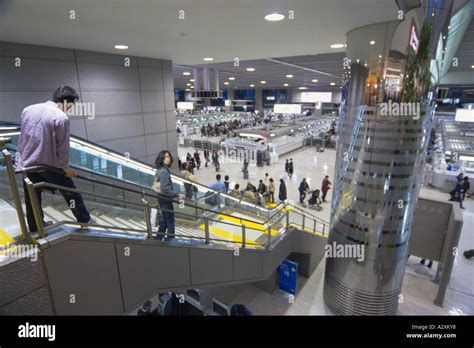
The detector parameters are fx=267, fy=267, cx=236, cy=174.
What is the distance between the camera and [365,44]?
409 cm

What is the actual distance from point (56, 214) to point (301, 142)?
23286 millimetres

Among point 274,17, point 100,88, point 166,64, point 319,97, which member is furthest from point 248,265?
point 319,97

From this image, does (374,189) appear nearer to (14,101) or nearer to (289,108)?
(14,101)

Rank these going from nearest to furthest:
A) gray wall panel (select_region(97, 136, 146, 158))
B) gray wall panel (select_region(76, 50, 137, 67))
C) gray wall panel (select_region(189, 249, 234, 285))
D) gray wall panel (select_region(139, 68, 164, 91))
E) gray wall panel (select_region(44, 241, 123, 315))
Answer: gray wall panel (select_region(44, 241, 123, 315))
gray wall panel (select_region(189, 249, 234, 285))
gray wall panel (select_region(76, 50, 137, 67))
gray wall panel (select_region(97, 136, 146, 158))
gray wall panel (select_region(139, 68, 164, 91))

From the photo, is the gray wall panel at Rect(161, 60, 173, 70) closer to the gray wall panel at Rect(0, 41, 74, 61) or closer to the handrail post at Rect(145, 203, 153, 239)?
the gray wall panel at Rect(0, 41, 74, 61)

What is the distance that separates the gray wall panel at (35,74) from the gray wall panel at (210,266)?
16.2 feet

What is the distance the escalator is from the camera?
6.98 feet

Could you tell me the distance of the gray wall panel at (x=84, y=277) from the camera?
219cm

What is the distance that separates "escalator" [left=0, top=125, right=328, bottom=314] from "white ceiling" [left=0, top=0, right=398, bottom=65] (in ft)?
5.68

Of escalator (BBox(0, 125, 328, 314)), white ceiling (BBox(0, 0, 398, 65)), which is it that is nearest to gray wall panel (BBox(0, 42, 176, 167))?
white ceiling (BBox(0, 0, 398, 65))

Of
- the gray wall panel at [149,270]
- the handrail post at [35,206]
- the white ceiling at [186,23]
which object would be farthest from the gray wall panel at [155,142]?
the handrail post at [35,206]

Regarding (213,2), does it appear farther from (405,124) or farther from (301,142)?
(301,142)

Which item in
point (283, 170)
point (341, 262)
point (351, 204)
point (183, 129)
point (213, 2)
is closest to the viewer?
point (213, 2)
